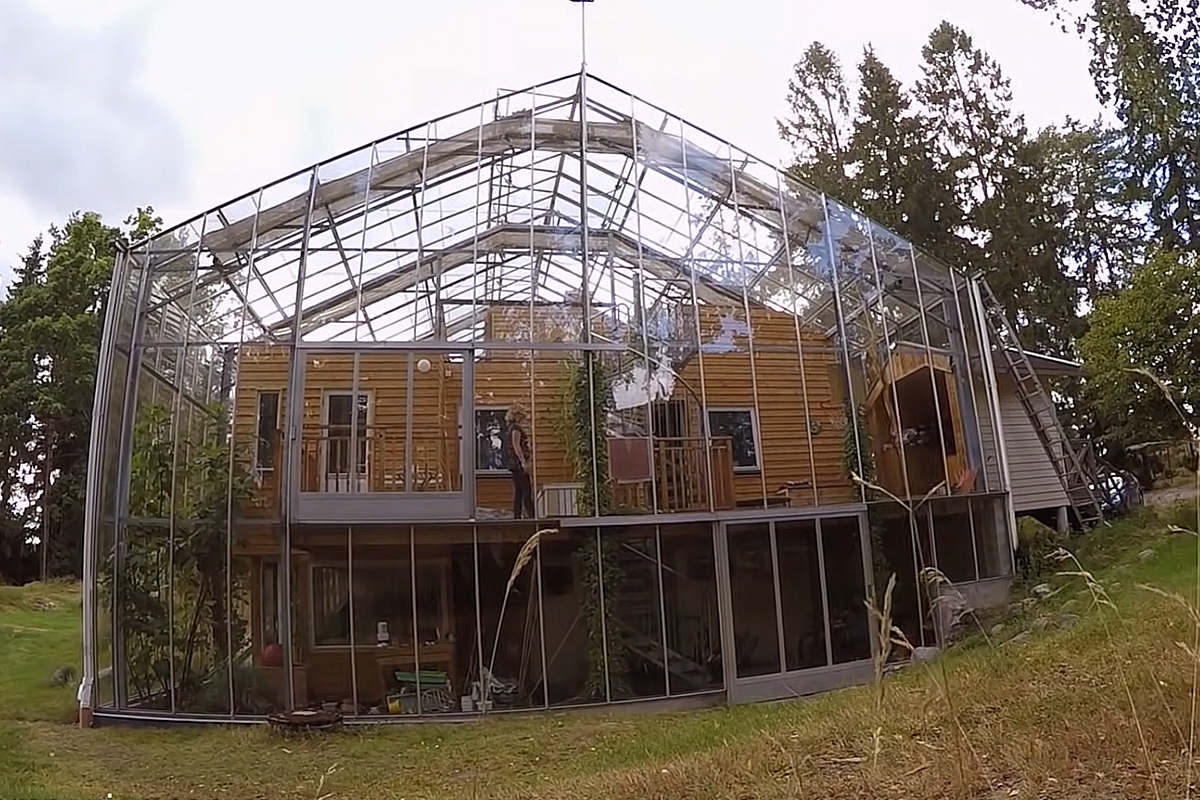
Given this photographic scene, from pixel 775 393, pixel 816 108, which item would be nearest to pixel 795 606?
pixel 775 393

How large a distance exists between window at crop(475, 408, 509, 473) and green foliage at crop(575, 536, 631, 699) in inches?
55.5

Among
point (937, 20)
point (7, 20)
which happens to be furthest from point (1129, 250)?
point (7, 20)

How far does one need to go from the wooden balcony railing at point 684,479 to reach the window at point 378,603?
7.58 ft

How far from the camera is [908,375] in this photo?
13078mm

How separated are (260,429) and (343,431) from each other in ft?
3.25

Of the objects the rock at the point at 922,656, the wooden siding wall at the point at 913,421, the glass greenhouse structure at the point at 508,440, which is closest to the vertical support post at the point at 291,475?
the glass greenhouse structure at the point at 508,440

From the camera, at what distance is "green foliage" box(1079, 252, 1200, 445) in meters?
14.1

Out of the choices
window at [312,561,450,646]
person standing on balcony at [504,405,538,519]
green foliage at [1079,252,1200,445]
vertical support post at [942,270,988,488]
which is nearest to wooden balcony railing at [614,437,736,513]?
person standing on balcony at [504,405,538,519]

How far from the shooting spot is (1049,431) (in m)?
15.9

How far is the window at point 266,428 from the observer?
10977 mm

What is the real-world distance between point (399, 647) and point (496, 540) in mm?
1553

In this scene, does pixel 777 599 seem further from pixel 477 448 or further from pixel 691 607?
pixel 477 448

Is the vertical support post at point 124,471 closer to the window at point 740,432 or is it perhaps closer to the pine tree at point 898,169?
the window at point 740,432

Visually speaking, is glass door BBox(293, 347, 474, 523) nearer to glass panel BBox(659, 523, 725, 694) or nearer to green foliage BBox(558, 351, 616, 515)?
green foliage BBox(558, 351, 616, 515)
